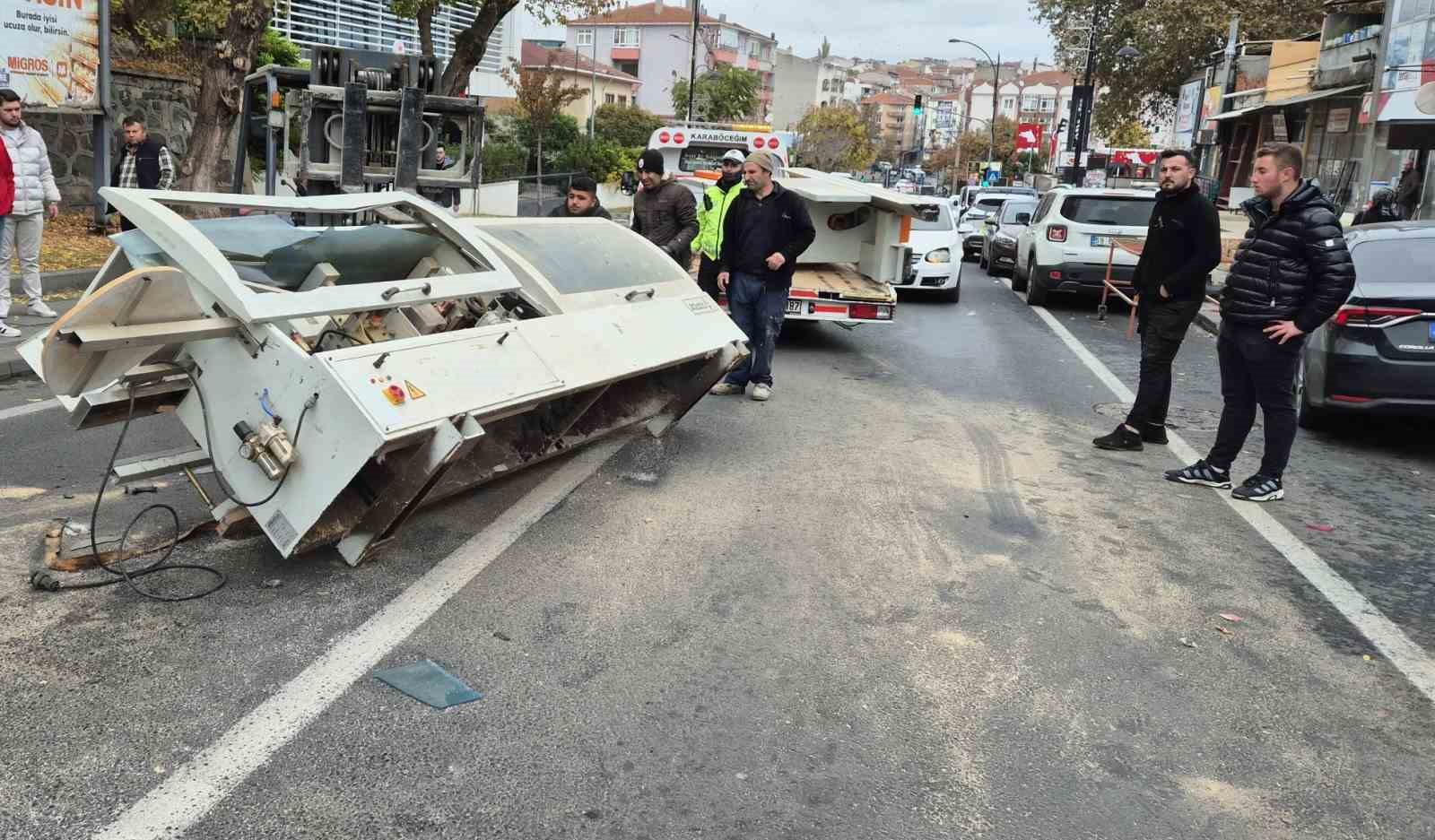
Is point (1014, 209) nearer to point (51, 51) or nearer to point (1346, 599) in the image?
point (51, 51)

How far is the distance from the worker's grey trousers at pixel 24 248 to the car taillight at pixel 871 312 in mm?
7122

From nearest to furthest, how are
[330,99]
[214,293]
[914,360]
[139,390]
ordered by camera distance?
[214,293], [139,390], [914,360], [330,99]

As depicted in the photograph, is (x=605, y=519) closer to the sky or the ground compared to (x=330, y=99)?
closer to the ground

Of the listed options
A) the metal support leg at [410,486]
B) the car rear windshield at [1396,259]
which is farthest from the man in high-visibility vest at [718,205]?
the metal support leg at [410,486]

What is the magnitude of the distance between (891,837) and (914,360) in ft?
28.9

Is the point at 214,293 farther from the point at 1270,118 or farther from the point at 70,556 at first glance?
the point at 1270,118

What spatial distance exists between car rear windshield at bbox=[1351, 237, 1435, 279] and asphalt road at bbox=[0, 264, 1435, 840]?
1.68 metres

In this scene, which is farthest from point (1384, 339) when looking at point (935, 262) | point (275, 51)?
point (275, 51)

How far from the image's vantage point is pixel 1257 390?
6887 millimetres

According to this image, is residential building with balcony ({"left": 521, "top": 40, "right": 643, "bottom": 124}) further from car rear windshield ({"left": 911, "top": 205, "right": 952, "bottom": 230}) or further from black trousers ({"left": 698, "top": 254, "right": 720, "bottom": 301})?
black trousers ({"left": 698, "top": 254, "right": 720, "bottom": 301})

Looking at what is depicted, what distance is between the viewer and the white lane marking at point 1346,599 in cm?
460

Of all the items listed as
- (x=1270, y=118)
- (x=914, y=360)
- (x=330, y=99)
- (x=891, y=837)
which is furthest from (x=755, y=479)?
(x=1270, y=118)

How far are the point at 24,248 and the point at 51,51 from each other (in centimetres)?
412

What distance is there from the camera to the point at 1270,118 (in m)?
38.8
